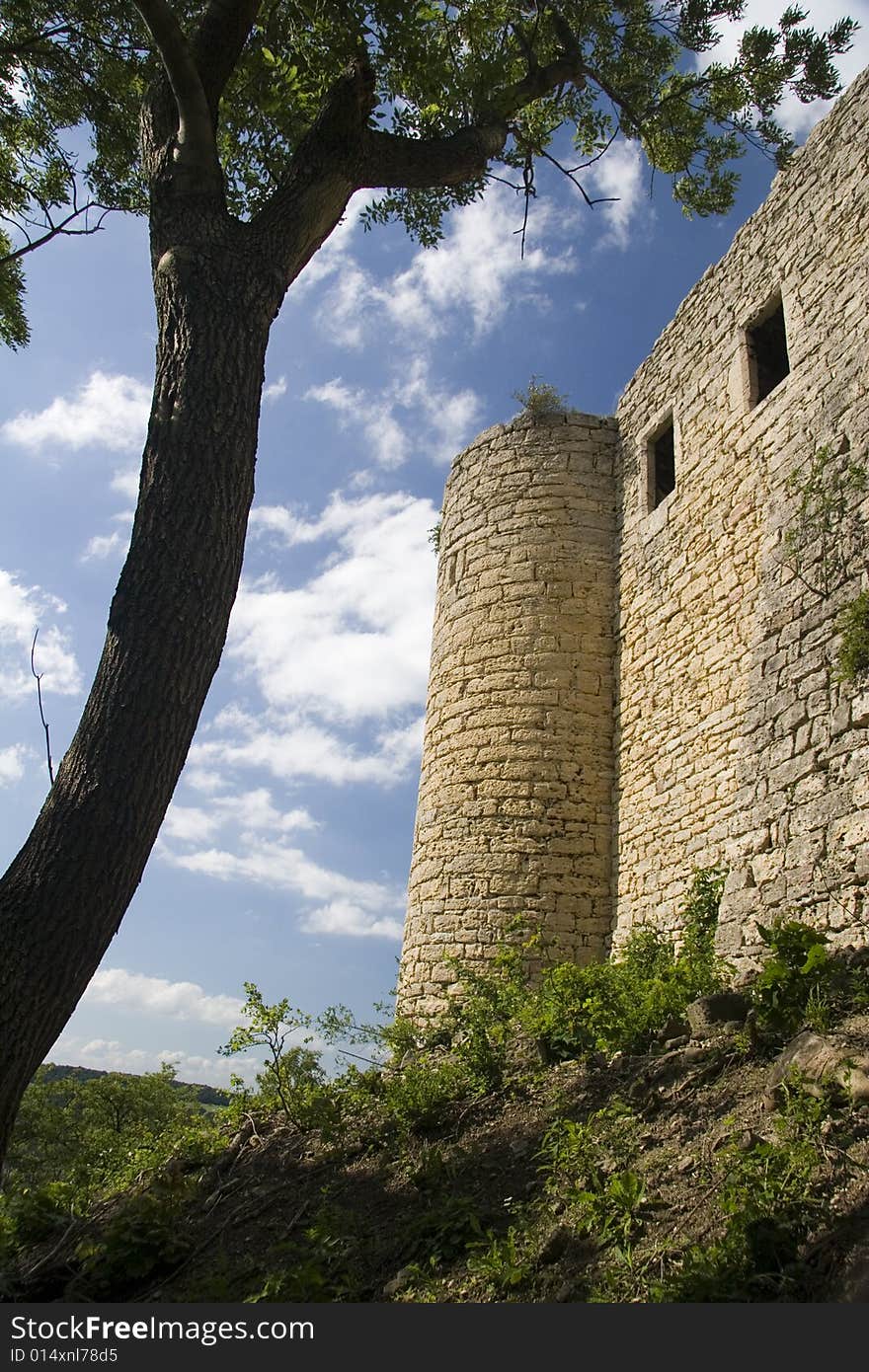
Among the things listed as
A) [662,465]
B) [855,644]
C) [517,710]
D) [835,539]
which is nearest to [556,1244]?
[855,644]

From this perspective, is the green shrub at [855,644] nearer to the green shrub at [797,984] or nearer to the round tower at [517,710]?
the green shrub at [797,984]

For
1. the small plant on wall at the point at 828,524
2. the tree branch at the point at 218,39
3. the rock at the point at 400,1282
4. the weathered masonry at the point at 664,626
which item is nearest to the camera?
the rock at the point at 400,1282

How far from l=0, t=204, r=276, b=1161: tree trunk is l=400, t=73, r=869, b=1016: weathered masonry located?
3.56 meters

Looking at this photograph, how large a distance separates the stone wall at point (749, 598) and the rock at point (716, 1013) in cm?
67

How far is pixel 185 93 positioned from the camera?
4.73 metres

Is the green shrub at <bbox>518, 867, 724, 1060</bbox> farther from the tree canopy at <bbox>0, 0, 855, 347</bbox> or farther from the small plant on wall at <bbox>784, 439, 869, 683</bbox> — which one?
the tree canopy at <bbox>0, 0, 855, 347</bbox>

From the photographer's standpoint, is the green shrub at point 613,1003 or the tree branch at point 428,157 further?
the tree branch at point 428,157

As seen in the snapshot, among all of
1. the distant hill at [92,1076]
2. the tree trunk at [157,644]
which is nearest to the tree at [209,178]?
the tree trunk at [157,644]

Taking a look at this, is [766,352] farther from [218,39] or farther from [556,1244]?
[556,1244]

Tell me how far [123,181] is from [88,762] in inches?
222

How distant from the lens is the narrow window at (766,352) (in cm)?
870

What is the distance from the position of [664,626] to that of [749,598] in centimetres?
128

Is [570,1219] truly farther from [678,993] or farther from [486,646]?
[486,646]

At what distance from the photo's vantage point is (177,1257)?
428 cm
